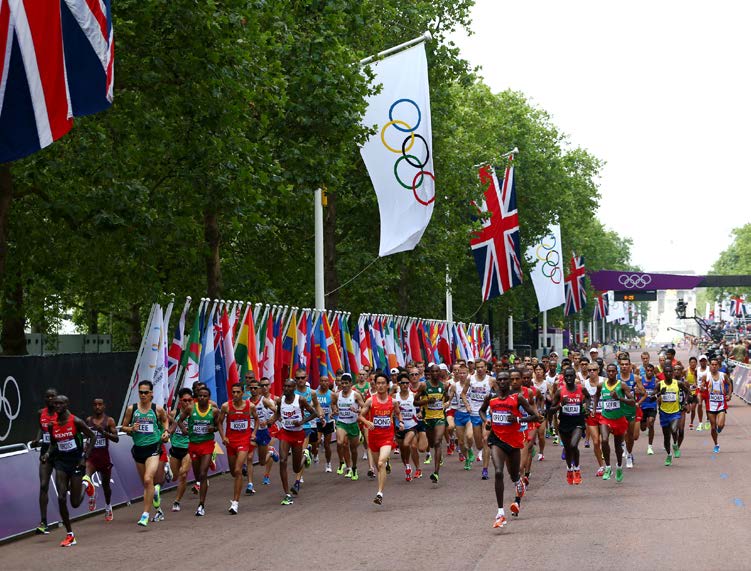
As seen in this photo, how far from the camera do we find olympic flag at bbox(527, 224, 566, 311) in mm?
59344

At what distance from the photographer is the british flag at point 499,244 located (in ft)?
139

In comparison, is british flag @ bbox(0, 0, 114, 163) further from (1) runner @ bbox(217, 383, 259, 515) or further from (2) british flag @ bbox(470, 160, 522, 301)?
(2) british flag @ bbox(470, 160, 522, 301)

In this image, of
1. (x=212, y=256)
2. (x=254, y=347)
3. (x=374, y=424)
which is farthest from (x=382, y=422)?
(x=212, y=256)

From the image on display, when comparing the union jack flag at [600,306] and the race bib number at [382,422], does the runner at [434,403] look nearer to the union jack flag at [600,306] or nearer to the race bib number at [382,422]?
the race bib number at [382,422]

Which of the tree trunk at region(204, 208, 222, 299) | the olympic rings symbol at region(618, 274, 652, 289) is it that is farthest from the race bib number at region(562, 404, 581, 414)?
the olympic rings symbol at region(618, 274, 652, 289)

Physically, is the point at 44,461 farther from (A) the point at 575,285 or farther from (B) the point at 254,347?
(A) the point at 575,285

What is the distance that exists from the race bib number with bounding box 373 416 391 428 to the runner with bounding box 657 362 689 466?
6699 millimetres

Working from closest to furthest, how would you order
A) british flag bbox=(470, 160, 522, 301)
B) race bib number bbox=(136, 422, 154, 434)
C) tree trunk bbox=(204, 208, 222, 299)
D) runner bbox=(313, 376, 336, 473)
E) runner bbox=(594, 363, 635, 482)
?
race bib number bbox=(136, 422, 154, 434)
runner bbox=(594, 363, 635, 482)
runner bbox=(313, 376, 336, 473)
tree trunk bbox=(204, 208, 222, 299)
british flag bbox=(470, 160, 522, 301)

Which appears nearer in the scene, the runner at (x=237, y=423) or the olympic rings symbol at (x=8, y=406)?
the runner at (x=237, y=423)

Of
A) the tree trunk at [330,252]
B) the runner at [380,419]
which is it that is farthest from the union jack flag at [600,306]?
the runner at [380,419]

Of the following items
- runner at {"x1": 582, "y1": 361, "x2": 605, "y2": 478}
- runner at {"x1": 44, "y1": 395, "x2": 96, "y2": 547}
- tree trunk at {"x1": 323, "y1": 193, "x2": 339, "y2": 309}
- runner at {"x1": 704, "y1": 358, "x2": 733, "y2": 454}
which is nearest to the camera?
runner at {"x1": 44, "y1": 395, "x2": 96, "y2": 547}

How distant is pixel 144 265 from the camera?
76.0 feet

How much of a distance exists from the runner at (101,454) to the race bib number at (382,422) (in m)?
4.17

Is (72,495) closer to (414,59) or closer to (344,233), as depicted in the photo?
(414,59)
